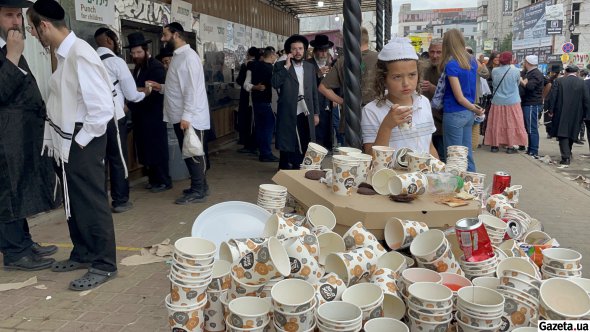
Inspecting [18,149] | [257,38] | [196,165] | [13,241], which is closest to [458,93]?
[196,165]

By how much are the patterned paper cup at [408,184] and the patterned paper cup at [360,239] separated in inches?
12.0

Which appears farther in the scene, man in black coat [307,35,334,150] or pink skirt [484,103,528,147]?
pink skirt [484,103,528,147]

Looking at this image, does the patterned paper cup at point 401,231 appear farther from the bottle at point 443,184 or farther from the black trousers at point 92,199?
the black trousers at point 92,199

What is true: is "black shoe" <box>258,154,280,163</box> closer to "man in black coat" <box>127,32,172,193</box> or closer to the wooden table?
"man in black coat" <box>127,32,172,193</box>

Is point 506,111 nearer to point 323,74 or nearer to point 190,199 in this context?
point 323,74

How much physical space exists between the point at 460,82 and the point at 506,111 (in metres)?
5.57

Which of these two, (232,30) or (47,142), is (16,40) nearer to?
(47,142)

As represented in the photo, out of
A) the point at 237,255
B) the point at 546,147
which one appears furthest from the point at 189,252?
the point at 546,147

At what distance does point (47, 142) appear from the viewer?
3.82 meters

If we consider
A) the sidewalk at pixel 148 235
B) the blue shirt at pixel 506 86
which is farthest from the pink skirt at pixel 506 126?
the sidewalk at pixel 148 235

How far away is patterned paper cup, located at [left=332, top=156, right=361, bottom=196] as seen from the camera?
2.15 metres

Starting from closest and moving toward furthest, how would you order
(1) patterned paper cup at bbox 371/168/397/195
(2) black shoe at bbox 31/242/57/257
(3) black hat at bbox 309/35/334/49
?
(1) patterned paper cup at bbox 371/168/397/195 < (2) black shoe at bbox 31/242/57/257 < (3) black hat at bbox 309/35/334/49

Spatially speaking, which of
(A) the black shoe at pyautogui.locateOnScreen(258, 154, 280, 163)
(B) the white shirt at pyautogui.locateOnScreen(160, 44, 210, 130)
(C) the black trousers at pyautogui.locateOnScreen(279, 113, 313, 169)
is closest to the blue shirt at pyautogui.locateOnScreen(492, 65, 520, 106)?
(A) the black shoe at pyautogui.locateOnScreen(258, 154, 280, 163)

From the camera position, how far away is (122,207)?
6070mm
